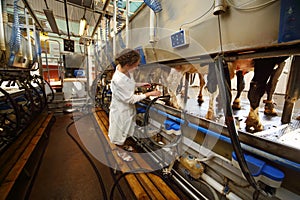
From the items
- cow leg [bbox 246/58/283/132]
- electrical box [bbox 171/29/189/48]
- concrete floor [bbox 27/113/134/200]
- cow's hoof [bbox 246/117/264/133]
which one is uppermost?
electrical box [bbox 171/29/189/48]

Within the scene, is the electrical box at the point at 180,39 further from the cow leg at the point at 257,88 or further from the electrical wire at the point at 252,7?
the cow leg at the point at 257,88

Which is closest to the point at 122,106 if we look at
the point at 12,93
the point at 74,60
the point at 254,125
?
the point at 254,125

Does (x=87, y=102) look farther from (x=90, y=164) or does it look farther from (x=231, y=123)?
(x=231, y=123)

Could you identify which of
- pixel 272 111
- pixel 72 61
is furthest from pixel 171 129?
pixel 72 61

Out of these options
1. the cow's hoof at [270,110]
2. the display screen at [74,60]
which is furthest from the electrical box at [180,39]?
the display screen at [74,60]

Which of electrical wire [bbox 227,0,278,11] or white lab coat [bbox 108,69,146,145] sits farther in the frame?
white lab coat [bbox 108,69,146,145]

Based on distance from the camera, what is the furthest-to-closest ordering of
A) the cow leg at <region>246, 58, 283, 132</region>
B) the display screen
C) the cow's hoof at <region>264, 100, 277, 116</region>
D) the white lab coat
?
the display screen < the cow's hoof at <region>264, 100, 277, 116</region> < the white lab coat < the cow leg at <region>246, 58, 283, 132</region>

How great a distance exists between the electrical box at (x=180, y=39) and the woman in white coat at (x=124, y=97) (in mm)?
390

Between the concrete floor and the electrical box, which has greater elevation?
the electrical box

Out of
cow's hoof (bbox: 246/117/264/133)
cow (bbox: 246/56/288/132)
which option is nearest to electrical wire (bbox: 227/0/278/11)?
cow (bbox: 246/56/288/132)

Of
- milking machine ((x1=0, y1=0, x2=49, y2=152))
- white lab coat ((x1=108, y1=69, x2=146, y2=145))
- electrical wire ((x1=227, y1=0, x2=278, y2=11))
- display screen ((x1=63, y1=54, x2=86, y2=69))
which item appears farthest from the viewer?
display screen ((x1=63, y1=54, x2=86, y2=69))

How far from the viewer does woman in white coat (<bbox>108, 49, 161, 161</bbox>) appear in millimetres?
1265

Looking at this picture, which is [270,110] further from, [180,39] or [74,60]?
[74,60]

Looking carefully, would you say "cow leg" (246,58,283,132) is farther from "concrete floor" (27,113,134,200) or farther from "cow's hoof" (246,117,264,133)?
"concrete floor" (27,113,134,200)
